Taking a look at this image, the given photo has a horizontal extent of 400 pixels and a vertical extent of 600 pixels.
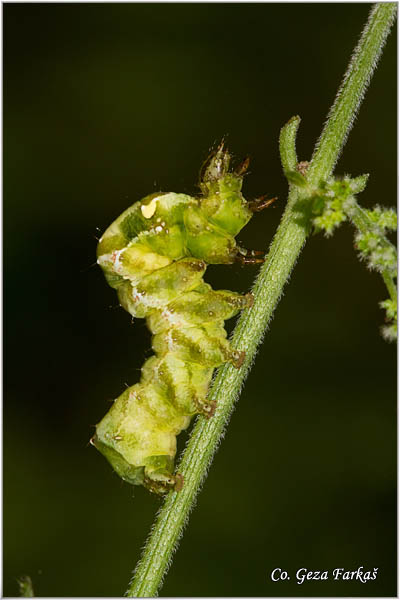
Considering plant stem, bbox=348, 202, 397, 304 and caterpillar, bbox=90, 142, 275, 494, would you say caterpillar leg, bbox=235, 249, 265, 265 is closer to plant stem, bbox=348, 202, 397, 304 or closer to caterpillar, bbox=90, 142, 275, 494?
caterpillar, bbox=90, 142, 275, 494

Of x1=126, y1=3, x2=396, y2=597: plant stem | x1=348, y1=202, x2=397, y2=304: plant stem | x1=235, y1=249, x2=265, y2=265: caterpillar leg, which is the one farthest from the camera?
x1=235, y1=249, x2=265, y2=265: caterpillar leg

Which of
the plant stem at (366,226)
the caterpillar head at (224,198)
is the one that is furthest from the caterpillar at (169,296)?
the plant stem at (366,226)

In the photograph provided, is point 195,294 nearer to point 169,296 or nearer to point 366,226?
point 169,296

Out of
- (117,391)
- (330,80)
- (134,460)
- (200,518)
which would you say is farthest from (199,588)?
(330,80)

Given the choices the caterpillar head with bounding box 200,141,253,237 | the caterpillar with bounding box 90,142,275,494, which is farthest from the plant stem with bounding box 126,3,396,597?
the caterpillar head with bounding box 200,141,253,237

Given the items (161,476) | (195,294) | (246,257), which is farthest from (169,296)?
(161,476)

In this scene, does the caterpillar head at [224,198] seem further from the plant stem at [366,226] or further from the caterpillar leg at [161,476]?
the caterpillar leg at [161,476]

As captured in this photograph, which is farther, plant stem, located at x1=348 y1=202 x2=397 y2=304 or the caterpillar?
the caterpillar
